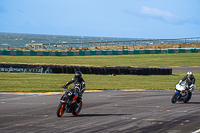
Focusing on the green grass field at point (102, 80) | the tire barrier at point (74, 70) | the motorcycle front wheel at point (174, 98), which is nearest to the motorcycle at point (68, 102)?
the motorcycle front wheel at point (174, 98)

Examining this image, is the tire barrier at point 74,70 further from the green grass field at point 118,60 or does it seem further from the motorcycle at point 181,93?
the motorcycle at point 181,93

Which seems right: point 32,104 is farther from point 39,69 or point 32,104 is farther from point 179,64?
point 179,64

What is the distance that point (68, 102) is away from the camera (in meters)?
11.9

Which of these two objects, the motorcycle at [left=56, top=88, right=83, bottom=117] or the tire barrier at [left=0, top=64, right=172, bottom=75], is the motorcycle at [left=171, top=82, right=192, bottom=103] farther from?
the tire barrier at [left=0, top=64, right=172, bottom=75]

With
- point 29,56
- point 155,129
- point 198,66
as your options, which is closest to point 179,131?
point 155,129

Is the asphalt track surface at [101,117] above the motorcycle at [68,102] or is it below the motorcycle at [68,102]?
below

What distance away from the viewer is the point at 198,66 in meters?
43.9

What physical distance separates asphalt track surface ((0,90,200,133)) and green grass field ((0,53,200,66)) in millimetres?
26739

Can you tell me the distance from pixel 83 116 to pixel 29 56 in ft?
123

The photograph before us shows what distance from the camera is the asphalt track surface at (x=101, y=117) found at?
10055 mm

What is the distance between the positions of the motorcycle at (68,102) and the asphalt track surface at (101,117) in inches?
9.2

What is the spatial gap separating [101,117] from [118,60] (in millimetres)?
35983

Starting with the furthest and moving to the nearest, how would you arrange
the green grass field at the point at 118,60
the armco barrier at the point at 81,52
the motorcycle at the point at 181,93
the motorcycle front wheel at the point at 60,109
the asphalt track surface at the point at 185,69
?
the armco barrier at the point at 81,52, the green grass field at the point at 118,60, the asphalt track surface at the point at 185,69, the motorcycle at the point at 181,93, the motorcycle front wheel at the point at 60,109

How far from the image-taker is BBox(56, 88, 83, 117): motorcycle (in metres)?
11.8
